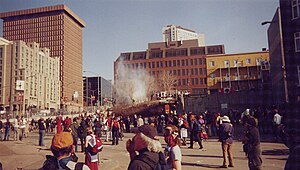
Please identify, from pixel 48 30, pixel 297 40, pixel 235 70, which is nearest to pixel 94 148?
pixel 297 40

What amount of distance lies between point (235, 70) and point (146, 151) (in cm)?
7523

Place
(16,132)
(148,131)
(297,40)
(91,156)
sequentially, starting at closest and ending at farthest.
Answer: (148,131), (91,156), (16,132), (297,40)

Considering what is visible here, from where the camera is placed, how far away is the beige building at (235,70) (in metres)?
73.7

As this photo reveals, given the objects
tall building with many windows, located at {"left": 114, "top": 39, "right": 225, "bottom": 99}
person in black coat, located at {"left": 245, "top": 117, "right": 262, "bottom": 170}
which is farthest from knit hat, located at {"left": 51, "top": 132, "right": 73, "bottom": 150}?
tall building with many windows, located at {"left": 114, "top": 39, "right": 225, "bottom": 99}

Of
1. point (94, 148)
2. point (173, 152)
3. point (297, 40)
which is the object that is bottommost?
point (94, 148)

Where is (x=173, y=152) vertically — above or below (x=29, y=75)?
below

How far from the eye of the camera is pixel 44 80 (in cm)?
11906

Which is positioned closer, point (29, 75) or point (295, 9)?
point (295, 9)

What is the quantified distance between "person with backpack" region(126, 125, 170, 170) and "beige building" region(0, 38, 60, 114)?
87728 millimetres

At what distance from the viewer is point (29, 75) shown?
10875 cm

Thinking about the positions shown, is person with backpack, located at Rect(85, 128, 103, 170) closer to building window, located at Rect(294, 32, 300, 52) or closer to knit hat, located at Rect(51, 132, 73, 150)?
knit hat, located at Rect(51, 132, 73, 150)

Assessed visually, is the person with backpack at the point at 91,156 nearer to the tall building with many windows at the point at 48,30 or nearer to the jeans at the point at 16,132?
the jeans at the point at 16,132

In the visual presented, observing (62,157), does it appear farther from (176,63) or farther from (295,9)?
(176,63)

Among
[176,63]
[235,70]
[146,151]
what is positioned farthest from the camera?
[176,63]
